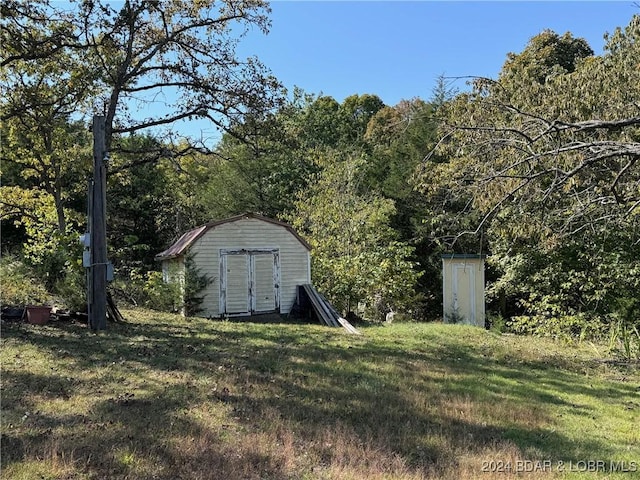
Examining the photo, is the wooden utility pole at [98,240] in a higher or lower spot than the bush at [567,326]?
higher

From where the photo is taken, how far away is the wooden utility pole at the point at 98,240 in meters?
9.04

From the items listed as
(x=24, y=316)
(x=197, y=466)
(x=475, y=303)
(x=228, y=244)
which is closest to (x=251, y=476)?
(x=197, y=466)

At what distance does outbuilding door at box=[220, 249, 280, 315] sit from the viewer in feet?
45.1

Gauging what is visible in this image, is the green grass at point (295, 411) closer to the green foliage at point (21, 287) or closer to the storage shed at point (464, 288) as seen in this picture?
the green foliage at point (21, 287)

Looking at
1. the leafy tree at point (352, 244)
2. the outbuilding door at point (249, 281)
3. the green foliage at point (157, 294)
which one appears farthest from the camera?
the leafy tree at point (352, 244)

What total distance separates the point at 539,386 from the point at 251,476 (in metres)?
4.64

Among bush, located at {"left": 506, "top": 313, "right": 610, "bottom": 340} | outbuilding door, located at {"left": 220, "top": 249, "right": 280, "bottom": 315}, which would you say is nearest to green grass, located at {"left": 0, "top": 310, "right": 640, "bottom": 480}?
bush, located at {"left": 506, "top": 313, "right": 610, "bottom": 340}

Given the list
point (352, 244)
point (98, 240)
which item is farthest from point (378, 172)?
point (98, 240)

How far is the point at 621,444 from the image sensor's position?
4305 mm

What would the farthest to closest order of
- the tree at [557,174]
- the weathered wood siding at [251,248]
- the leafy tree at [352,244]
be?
1. the leafy tree at [352,244]
2. the weathered wood siding at [251,248]
3. the tree at [557,174]

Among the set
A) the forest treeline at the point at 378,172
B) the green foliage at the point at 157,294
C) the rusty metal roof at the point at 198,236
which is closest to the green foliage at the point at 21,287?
the forest treeline at the point at 378,172

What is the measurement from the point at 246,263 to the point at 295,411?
956 centimetres

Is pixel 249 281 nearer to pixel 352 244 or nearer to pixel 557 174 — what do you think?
pixel 352 244

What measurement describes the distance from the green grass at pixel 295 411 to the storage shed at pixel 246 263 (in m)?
5.00
